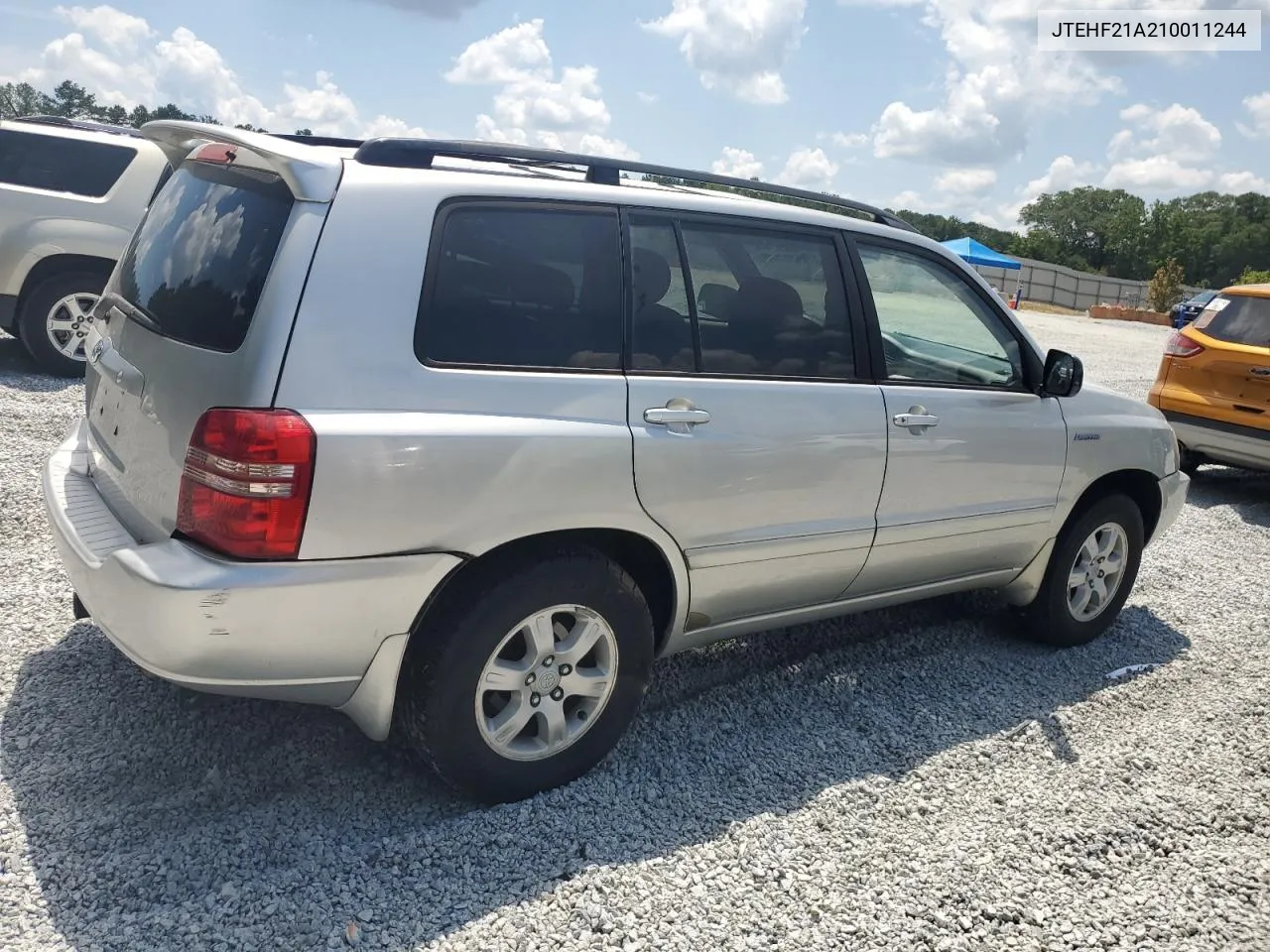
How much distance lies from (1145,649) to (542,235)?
3.64 meters

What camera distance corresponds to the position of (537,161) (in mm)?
3092

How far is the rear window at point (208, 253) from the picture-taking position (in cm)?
264

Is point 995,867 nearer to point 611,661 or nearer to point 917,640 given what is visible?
point 611,661

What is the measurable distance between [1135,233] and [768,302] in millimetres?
97821

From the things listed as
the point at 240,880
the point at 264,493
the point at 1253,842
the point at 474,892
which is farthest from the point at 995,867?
the point at 264,493

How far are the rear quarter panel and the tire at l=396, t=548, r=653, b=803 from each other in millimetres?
174

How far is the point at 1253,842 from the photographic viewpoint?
331 centimetres

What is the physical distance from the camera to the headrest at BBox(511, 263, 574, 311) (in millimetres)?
2895

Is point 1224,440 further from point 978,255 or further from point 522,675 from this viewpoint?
point 978,255

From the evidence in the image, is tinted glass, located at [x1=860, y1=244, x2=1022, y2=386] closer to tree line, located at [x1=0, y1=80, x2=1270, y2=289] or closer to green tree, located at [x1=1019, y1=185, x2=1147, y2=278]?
tree line, located at [x1=0, y1=80, x2=1270, y2=289]

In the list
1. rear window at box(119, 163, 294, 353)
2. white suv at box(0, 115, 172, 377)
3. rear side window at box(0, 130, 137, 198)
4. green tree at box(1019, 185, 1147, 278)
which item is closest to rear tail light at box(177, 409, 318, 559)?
rear window at box(119, 163, 294, 353)

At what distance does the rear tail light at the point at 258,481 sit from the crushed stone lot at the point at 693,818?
35.7 inches

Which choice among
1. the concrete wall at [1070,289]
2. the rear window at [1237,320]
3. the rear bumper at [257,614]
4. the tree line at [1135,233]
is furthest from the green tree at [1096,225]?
the rear bumper at [257,614]

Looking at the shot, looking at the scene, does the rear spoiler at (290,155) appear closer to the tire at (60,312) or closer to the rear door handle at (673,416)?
the rear door handle at (673,416)
